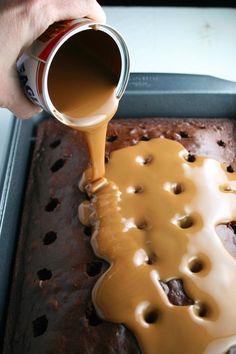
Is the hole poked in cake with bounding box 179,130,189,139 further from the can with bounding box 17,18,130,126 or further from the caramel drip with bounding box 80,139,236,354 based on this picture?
the can with bounding box 17,18,130,126

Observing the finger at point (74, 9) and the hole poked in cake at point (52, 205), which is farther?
the hole poked in cake at point (52, 205)

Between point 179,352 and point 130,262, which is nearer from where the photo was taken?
point 179,352

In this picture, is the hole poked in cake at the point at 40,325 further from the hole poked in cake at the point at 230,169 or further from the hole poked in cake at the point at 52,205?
the hole poked in cake at the point at 230,169

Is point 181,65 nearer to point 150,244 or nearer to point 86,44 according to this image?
point 86,44

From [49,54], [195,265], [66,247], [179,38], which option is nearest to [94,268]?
[66,247]

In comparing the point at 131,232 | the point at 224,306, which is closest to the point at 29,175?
the point at 131,232

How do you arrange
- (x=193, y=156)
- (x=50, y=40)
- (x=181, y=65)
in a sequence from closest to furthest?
(x=50, y=40) < (x=193, y=156) < (x=181, y=65)

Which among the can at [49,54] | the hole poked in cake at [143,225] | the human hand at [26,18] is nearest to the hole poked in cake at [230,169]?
the hole poked in cake at [143,225]
